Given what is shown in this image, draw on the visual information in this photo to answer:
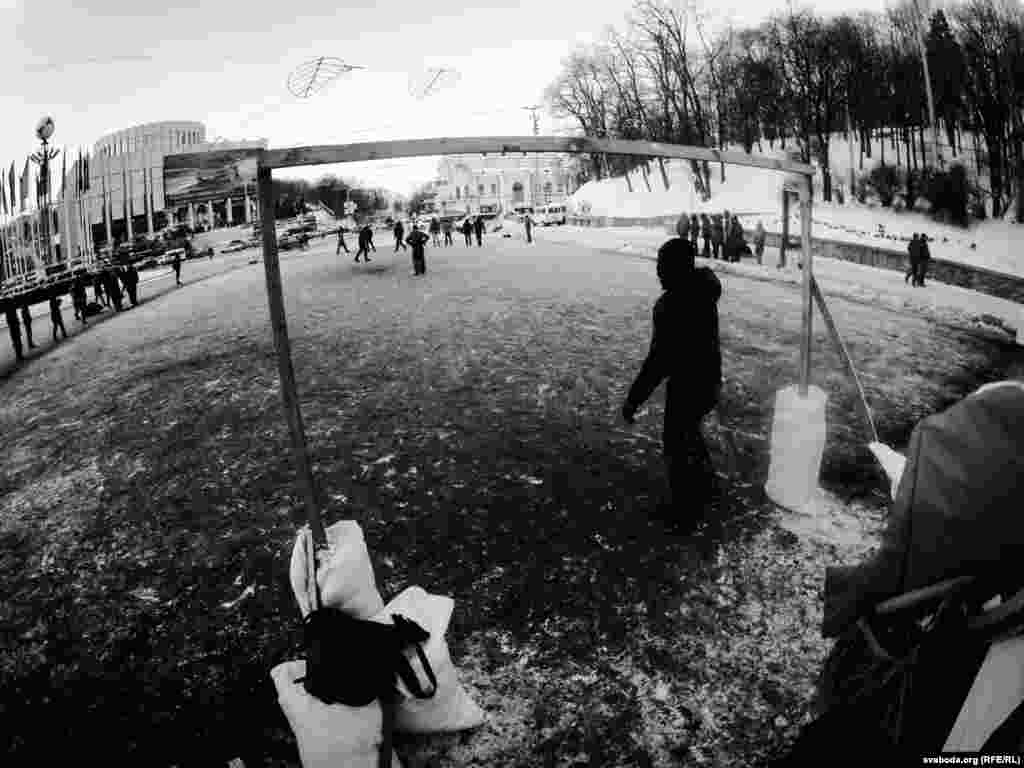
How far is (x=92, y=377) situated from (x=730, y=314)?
10.6 metres

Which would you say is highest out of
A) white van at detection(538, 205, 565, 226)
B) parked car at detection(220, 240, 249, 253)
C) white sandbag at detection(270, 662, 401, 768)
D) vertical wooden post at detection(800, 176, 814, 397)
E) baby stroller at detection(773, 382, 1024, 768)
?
white van at detection(538, 205, 565, 226)

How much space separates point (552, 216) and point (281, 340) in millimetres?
49912

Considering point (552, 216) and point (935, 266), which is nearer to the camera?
point (935, 266)

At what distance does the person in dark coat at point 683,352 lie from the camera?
3.45 m

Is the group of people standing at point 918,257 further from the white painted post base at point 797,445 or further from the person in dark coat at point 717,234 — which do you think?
the white painted post base at point 797,445

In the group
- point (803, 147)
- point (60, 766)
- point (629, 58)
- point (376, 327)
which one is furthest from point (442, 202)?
point (60, 766)

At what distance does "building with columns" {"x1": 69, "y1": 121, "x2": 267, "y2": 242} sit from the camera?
49.7 metres

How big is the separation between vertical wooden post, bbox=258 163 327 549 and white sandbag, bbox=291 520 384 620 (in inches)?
5.2

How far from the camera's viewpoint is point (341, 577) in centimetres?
216

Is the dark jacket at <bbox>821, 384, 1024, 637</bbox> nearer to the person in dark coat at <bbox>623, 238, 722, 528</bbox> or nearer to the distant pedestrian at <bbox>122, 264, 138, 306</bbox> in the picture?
the person in dark coat at <bbox>623, 238, 722, 528</bbox>

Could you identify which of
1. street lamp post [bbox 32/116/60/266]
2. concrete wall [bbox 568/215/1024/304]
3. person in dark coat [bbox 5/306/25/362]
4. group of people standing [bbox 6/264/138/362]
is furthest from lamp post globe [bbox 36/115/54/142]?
concrete wall [bbox 568/215/1024/304]

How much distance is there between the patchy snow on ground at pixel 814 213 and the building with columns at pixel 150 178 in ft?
102

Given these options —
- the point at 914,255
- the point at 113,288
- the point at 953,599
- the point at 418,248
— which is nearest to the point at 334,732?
the point at 953,599

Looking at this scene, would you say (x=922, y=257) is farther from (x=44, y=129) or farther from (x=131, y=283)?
(x=44, y=129)
